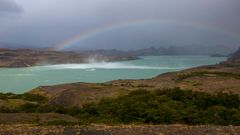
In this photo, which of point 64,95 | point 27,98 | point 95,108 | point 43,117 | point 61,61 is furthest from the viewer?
point 61,61

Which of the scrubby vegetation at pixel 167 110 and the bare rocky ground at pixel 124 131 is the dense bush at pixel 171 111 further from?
the bare rocky ground at pixel 124 131

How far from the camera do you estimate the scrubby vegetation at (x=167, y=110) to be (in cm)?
1828

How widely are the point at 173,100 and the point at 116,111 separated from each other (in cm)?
446

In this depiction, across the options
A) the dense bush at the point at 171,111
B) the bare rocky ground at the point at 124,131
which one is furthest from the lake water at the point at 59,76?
the bare rocky ground at the point at 124,131

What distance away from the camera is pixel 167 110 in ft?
61.7

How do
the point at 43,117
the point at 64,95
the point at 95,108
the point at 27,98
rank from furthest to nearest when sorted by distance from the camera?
1. the point at 27,98
2. the point at 64,95
3. the point at 95,108
4. the point at 43,117

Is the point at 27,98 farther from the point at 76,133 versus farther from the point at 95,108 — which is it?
the point at 76,133

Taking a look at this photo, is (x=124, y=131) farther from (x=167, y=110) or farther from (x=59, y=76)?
(x=59, y=76)

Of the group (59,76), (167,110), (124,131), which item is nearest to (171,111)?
(167,110)

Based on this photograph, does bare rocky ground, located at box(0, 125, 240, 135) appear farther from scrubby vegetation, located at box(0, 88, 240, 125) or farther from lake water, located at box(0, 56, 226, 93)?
lake water, located at box(0, 56, 226, 93)

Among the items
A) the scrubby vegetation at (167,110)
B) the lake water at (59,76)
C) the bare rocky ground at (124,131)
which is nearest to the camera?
the bare rocky ground at (124,131)

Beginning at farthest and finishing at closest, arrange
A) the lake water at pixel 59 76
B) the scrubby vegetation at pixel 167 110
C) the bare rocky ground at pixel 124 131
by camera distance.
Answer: the lake water at pixel 59 76, the scrubby vegetation at pixel 167 110, the bare rocky ground at pixel 124 131

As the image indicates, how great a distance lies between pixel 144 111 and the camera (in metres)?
19.7

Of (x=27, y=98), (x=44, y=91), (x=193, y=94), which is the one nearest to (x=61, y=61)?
(x=44, y=91)
